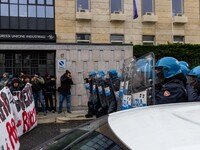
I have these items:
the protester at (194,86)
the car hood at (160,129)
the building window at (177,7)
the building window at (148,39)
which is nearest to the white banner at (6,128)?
the protester at (194,86)

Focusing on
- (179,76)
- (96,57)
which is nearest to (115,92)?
(179,76)

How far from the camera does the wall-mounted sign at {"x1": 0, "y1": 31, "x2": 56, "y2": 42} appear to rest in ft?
69.2

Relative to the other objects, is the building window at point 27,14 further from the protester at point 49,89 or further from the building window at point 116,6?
the protester at point 49,89

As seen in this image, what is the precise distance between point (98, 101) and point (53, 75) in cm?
371

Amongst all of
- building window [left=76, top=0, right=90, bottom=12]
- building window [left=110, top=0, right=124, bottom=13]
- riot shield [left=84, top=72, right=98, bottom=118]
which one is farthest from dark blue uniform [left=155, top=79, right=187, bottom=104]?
building window [left=110, top=0, right=124, bottom=13]

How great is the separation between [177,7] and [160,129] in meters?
24.2

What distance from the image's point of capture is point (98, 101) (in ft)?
32.9

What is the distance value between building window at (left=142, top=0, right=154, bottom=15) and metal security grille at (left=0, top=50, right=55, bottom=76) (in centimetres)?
1232

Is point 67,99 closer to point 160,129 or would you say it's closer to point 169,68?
point 169,68

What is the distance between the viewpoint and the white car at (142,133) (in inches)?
52.2

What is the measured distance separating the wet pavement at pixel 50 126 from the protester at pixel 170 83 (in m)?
3.69

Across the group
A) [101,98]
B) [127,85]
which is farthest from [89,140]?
[101,98]

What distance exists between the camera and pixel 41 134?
28.1 ft

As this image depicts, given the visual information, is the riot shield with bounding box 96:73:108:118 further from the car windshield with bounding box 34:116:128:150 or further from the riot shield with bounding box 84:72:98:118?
the car windshield with bounding box 34:116:128:150
